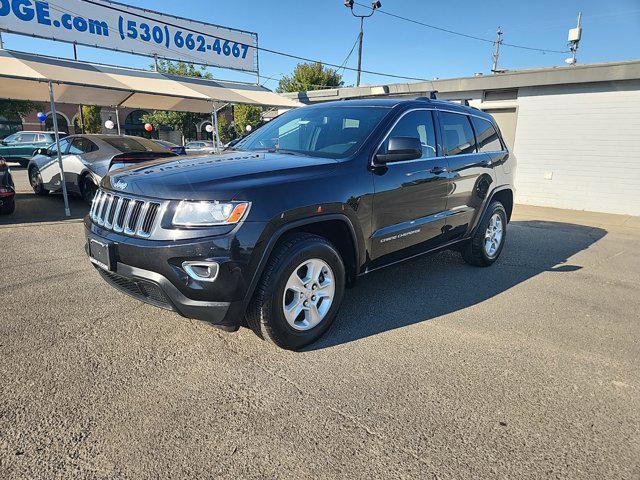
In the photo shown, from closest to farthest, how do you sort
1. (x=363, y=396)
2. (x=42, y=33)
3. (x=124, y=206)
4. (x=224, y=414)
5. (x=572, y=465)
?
1. (x=572, y=465)
2. (x=224, y=414)
3. (x=363, y=396)
4. (x=124, y=206)
5. (x=42, y=33)

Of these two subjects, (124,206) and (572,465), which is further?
(124,206)

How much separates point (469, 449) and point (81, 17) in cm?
1588

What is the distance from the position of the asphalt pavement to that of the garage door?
752cm

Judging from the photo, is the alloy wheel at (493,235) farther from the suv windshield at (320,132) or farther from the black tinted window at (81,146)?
the black tinted window at (81,146)

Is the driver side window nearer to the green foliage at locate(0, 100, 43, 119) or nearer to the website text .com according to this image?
the website text .com

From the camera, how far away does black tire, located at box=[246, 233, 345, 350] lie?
2.77 meters

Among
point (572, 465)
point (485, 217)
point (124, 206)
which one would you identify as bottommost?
point (572, 465)

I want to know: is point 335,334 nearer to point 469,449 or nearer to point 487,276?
point 469,449

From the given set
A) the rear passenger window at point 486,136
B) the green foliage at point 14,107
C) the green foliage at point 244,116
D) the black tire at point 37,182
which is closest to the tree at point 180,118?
the green foliage at point 244,116

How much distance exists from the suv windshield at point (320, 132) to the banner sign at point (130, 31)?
11702mm

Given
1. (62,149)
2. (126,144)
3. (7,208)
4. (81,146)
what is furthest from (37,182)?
(126,144)

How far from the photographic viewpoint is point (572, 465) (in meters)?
2.08

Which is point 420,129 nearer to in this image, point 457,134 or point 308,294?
point 457,134

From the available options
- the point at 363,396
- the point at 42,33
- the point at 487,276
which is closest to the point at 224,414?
the point at 363,396
